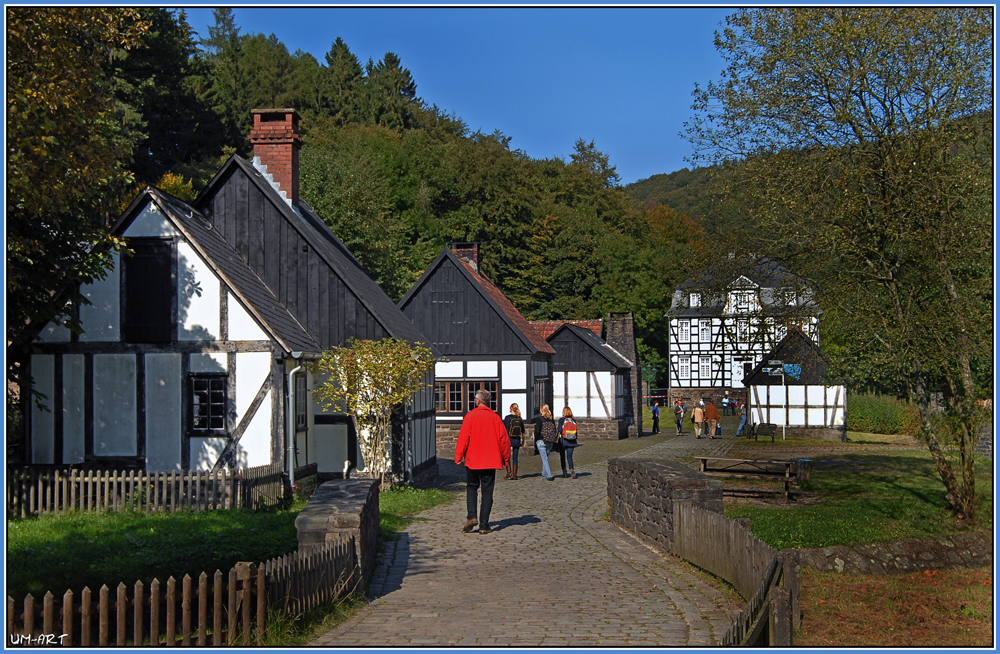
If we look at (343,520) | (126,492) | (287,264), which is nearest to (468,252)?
(287,264)

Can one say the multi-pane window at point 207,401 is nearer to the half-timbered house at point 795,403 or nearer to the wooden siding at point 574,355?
the wooden siding at point 574,355

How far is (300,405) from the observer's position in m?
16.7

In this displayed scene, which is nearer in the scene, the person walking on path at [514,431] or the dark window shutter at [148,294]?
the dark window shutter at [148,294]

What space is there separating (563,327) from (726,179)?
75.0 feet

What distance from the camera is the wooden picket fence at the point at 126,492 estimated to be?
42.7ft

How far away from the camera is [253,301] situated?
1577 centimetres

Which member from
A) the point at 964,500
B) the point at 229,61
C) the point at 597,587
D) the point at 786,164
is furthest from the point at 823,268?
the point at 229,61

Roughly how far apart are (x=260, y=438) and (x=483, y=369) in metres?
15.4

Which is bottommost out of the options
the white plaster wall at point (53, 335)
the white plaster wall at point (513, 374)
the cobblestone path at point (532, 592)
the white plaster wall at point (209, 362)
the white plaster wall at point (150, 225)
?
the cobblestone path at point (532, 592)

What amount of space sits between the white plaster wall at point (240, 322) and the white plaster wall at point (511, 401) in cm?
1553

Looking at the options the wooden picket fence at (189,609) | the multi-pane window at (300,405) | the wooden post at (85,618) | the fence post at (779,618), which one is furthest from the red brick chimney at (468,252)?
the fence post at (779,618)

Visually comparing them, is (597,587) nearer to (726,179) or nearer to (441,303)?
(726,179)

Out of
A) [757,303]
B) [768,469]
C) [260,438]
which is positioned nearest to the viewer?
[260,438]

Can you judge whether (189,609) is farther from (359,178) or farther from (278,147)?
(359,178)
